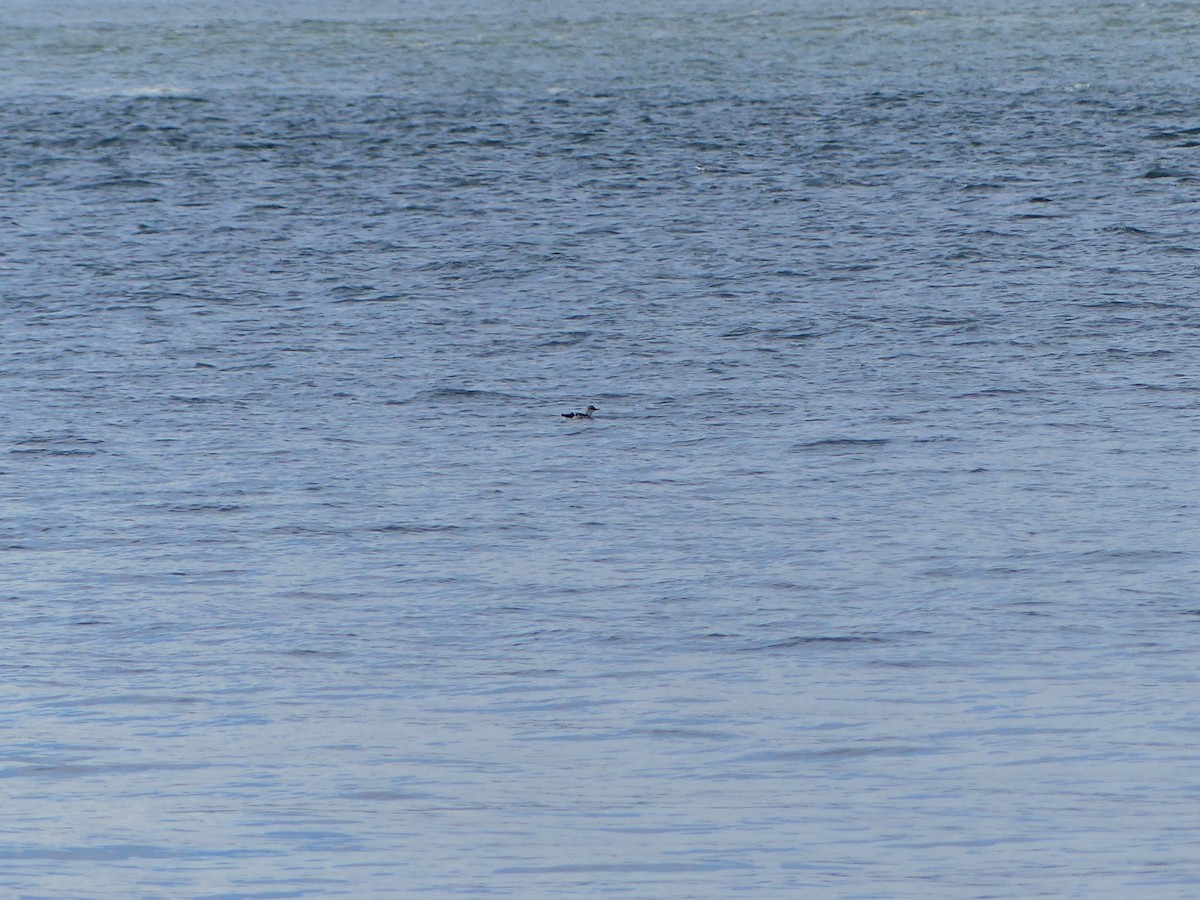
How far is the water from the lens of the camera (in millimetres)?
10273

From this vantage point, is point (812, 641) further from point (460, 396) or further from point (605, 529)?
point (460, 396)

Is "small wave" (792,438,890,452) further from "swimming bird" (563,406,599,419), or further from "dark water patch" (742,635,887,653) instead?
"dark water patch" (742,635,887,653)

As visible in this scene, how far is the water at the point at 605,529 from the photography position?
1027 cm

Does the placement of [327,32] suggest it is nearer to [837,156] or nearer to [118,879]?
[837,156]

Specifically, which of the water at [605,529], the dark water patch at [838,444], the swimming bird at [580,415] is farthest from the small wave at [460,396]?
the dark water patch at [838,444]

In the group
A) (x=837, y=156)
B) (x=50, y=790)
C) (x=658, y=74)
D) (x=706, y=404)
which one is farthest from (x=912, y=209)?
(x=658, y=74)

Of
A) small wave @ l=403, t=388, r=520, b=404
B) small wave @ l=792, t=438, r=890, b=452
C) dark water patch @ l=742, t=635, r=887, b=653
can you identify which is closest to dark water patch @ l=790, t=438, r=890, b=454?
small wave @ l=792, t=438, r=890, b=452

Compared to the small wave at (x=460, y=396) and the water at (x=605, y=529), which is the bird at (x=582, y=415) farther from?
the small wave at (x=460, y=396)

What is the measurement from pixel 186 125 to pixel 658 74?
54.4ft

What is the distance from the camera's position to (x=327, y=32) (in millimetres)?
75250

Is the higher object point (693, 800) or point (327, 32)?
point (327, 32)

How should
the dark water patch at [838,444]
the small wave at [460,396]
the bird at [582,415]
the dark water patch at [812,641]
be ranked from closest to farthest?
the dark water patch at [812,641], the dark water patch at [838,444], the bird at [582,415], the small wave at [460,396]

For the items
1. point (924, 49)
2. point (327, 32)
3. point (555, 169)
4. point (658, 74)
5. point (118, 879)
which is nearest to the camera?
point (118, 879)

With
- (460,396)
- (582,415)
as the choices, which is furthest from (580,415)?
(460,396)
